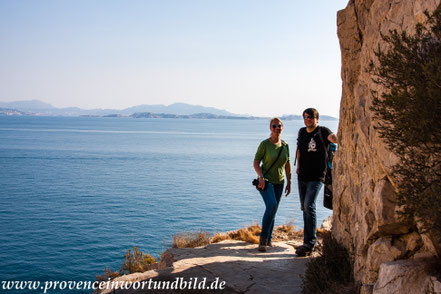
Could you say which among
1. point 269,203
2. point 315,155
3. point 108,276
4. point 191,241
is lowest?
point 108,276

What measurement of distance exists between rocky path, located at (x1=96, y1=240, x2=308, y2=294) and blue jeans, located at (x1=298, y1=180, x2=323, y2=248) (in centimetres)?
46

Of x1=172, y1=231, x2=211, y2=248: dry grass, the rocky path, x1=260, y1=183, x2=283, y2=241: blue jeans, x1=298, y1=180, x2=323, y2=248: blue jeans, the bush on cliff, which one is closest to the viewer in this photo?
the bush on cliff

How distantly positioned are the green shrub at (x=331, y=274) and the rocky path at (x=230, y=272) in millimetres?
360

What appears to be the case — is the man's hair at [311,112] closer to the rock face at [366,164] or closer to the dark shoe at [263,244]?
the rock face at [366,164]

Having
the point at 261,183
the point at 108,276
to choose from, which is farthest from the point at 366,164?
the point at 108,276

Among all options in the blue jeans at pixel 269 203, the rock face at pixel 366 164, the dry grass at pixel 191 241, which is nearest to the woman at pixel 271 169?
the blue jeans at pixel 269 203

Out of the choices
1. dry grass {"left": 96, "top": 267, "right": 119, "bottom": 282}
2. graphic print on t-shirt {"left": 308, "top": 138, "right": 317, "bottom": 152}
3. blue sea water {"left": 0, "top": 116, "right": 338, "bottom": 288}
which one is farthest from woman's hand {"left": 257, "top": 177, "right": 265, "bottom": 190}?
dry grass {"left": 96, "top": 267, "right": 119, "bottom": 282}

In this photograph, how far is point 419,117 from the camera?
9.92ft

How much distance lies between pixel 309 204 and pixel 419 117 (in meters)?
4.41

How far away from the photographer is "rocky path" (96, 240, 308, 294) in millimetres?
5906

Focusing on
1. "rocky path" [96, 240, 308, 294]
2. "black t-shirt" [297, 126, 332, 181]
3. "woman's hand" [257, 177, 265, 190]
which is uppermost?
"black t-shirt" [297, 126, 332, 181]

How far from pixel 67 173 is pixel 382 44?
141ft

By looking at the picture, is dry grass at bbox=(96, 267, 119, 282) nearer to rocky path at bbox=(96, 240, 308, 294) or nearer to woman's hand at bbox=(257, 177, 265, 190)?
rocky path at bbox=(96, 240, 308, 294)

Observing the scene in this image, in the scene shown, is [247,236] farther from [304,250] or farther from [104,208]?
[104,208]
